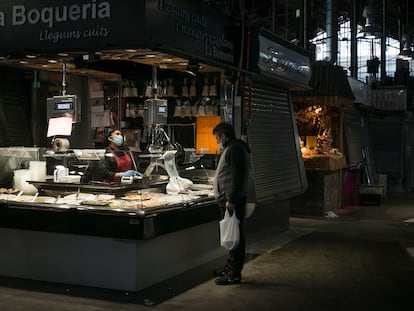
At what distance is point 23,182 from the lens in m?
7.28

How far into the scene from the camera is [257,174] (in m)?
9.34

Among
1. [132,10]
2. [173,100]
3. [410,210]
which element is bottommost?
[410,210]

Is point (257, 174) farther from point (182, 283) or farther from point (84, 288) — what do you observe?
point (84, 288)

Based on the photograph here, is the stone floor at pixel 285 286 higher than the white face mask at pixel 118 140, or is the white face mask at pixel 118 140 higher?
the white face mask at pixel 118 140

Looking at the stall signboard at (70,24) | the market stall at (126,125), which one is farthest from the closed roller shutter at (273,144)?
the stall signboard at (70,24)

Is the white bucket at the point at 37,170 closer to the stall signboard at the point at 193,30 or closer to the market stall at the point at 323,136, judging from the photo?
the stall signboard at the point at 193,30

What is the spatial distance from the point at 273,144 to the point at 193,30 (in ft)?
12.2

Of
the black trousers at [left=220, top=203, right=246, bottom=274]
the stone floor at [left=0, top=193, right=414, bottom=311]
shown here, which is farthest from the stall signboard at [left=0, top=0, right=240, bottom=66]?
the stone floor at [left=0, top=193, right=414, bottom=311]

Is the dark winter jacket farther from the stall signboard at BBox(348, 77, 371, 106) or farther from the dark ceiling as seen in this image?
the dark ceiling

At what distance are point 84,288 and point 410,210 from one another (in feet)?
34.2

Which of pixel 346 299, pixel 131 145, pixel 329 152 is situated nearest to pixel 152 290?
pixel 346 299

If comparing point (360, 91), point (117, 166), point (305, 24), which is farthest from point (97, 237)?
point (360, 91)

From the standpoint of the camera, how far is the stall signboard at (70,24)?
245 inches

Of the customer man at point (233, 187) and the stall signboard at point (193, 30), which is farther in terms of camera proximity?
the customer man at point (233, 187)
